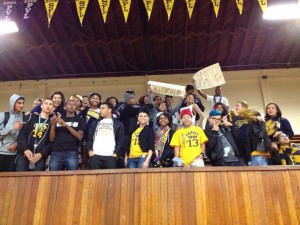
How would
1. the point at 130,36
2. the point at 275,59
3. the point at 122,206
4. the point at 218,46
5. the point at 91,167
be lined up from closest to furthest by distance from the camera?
1. the point at 122,206
2. the point at 91,167
3. the point at 130,36
4. the point at 218,46
5. the point at 275,59

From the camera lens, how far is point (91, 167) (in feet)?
12.0

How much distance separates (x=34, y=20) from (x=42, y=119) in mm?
3185

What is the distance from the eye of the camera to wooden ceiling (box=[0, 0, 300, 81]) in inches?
245

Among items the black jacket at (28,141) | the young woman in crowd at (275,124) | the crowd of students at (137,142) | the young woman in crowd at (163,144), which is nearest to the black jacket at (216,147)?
the crowd of students at (137,142)

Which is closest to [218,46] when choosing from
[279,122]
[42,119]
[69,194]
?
[279,122]

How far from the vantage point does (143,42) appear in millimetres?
6957

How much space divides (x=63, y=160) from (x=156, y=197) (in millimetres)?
1256

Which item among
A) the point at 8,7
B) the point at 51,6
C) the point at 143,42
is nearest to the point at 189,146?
the point at 51,6

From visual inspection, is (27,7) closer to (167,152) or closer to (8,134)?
(8,134)

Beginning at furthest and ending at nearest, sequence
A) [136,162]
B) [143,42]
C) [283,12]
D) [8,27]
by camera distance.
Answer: [143,42] → [8,27] → [283,12] → [136,162]

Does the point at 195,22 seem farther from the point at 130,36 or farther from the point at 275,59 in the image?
the point at 275,59

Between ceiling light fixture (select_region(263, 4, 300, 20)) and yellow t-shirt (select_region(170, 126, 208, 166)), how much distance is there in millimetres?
3472

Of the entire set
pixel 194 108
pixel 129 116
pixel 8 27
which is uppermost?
pixel 8 27

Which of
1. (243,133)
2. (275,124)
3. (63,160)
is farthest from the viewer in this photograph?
(275,124)
